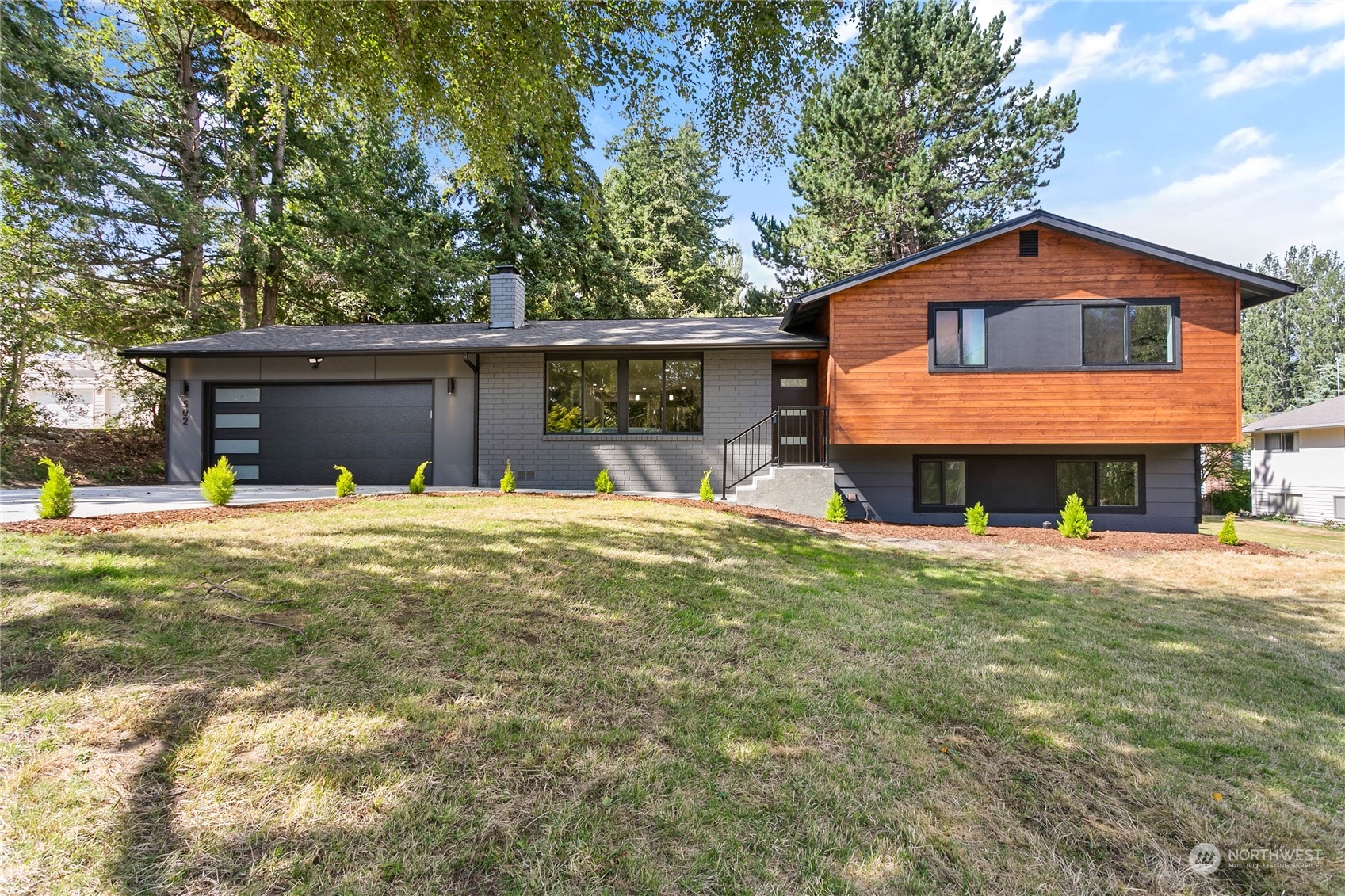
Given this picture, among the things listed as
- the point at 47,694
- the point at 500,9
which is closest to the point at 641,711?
the point at 47,694

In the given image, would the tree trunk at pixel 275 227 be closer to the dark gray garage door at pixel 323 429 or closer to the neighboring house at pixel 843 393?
the neighboring house at pixel 843 393

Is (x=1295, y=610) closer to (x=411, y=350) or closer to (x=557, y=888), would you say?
(x=557, y=888)

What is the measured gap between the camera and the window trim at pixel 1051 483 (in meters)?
10.1

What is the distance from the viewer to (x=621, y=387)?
11242 mm

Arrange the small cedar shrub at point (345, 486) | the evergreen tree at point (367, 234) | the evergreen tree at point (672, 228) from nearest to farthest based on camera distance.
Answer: the small cedar shrub at point (345, 486), the evergreen tree at point (367, 234), the evergreen tree at point (672, 228)

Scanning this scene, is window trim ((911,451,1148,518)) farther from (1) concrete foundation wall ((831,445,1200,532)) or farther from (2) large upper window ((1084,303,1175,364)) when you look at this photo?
(2) large upper window ((1084,303,1175,364))

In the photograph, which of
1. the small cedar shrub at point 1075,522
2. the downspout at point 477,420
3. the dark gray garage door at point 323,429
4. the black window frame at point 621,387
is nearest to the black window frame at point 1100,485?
the small cedar shrub at point 1075,522

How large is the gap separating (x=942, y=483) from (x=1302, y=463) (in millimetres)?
19863

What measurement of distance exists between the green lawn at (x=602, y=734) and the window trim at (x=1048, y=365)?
18.7ft

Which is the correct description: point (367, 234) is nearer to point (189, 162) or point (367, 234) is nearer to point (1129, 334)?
point (189, 162)

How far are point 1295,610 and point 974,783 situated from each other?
18.3ft

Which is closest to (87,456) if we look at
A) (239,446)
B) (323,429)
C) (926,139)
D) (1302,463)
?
(239,446)

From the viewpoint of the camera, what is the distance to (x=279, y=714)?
7.80 ft

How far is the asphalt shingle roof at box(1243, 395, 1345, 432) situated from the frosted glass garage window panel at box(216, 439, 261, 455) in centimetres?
2985
